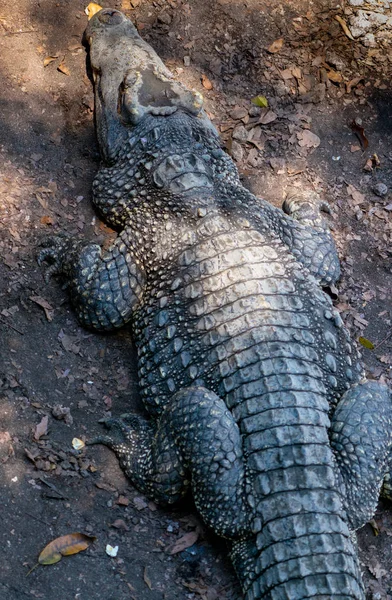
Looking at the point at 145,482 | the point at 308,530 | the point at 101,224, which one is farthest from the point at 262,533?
the point at 101,224

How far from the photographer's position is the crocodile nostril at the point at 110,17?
19.7 ft

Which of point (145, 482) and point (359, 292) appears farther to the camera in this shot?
point (359, 292)

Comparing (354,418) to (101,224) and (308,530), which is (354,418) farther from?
(101,224)

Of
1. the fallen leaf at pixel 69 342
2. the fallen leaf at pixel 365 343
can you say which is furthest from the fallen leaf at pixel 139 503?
the fallen leaf at pixel 365 343

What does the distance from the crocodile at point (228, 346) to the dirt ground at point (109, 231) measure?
193 millimetres

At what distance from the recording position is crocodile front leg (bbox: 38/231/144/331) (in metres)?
5.01

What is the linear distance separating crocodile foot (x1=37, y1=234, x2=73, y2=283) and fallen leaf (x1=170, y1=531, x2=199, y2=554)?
1974 mm

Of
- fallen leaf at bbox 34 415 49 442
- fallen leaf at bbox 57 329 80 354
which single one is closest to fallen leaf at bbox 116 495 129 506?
fallen leaf at bbox 34 415 49 442

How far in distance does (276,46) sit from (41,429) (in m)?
3.93

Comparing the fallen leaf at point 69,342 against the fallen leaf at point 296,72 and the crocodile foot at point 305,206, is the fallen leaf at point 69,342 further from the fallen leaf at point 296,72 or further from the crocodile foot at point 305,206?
the fallen leaf at point 296,72

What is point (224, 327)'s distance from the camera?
448 centimetres

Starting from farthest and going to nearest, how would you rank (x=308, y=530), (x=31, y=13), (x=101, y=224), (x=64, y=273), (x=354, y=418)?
(x=31, y=13), (x=101, y=224), (x=64, y=273), (x=354, y=418), (x=308, y=530)

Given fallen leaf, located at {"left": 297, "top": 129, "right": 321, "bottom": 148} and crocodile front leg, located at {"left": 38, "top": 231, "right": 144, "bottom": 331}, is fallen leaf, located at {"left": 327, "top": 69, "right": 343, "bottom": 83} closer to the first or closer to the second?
fallen leaf, located at {"left": 297, "top": 129, "right": 321, "bottom": 148}

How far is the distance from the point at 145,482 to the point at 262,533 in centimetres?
82
